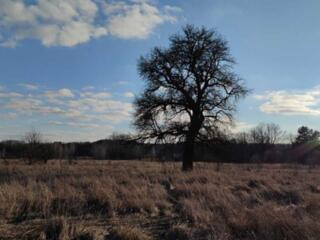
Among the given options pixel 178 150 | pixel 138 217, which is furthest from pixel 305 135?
pixel 138 217

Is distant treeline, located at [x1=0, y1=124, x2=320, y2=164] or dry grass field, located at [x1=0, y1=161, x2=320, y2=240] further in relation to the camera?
distant treeline, located at [x1=0, y1=124, x2=320, y2=164]

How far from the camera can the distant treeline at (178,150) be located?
2661cm

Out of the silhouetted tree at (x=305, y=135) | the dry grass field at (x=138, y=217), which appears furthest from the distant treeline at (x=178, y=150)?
the dry grass field at (x=138, y=217)

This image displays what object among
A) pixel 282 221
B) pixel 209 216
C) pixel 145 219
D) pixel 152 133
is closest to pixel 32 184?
pixel 145 219

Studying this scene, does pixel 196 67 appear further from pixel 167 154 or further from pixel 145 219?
pixel 145 219

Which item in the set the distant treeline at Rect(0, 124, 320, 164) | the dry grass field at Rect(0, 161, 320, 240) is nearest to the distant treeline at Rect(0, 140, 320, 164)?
the distant treeline at Rect(0, 124, 320, 164)

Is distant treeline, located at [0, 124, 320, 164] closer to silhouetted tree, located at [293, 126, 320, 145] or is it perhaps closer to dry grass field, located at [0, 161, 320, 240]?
silhouetted tree, located at [293, 126, 320, 145]

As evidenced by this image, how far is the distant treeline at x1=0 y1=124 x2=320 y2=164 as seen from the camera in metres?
26.6

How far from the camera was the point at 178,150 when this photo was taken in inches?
1093

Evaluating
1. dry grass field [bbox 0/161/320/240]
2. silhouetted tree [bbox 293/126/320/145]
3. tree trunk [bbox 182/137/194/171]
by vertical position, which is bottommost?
dry grass field [bbox 0/161/320/240]

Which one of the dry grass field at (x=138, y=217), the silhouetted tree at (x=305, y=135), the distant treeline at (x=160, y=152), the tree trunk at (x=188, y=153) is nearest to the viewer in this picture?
the dry grass field at (x=138, y=217)

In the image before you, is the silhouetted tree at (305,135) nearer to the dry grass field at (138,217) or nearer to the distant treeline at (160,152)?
the distant treeline at (160,152)

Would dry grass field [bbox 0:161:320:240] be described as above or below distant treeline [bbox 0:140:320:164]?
below

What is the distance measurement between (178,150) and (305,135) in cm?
7428
